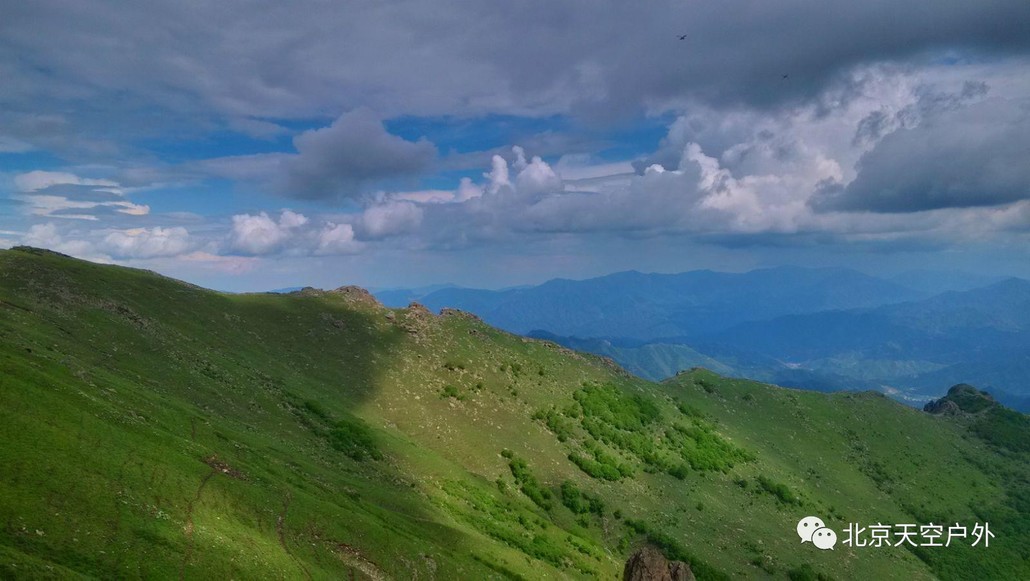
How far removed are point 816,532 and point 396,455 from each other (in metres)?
72.8

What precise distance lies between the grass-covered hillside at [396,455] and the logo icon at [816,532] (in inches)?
89.0

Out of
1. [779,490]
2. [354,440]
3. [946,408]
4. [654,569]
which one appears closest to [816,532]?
[779,490]

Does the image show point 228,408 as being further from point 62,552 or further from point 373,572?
point 62,552

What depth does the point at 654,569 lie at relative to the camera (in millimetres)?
49594

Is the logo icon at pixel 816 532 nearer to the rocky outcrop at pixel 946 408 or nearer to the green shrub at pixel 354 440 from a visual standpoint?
the green shrub at pixel 354 440

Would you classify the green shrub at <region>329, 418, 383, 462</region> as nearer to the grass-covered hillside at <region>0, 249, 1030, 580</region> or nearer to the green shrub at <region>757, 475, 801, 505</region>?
the grass-covered hillside at <region>0, 249, 1030, 580</region>

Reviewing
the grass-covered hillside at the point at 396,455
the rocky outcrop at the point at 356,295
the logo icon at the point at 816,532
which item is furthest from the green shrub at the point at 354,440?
the logo icon at the point at 816,532

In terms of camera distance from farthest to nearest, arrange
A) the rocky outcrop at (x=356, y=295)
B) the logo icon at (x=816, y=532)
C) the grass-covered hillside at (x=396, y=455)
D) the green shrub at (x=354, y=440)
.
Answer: the rocky outcrop at (x=356, y=295), the logo icon at (x=816, y=532), the green shrub at (x=354, y=440), the grass-covered hillside at (x=396, y=455)

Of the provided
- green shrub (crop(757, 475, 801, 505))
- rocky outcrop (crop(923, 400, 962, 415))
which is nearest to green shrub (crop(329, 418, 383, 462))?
green shrub (crop(757, 475, 801, 505))

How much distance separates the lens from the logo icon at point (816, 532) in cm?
8858

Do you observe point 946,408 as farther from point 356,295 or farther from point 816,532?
point 356,295

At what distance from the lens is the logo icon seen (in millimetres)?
88581

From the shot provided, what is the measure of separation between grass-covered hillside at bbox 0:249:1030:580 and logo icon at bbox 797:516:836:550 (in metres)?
2.26

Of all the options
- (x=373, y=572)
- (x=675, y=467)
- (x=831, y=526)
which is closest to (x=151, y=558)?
(x=373, y=572)
